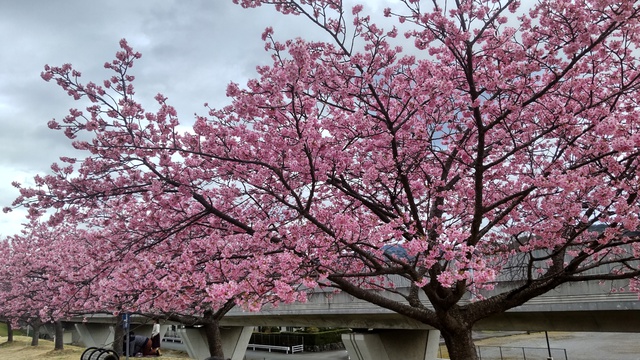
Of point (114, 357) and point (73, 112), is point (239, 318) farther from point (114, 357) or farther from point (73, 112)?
point (73, 112)

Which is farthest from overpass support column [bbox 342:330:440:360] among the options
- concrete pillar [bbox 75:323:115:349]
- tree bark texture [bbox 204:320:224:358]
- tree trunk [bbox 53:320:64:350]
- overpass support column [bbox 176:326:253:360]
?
concrete pillar [bbox 75:323:115:349]

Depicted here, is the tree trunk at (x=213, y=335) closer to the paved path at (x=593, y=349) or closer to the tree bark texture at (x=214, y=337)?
the tree bark texture at (x=214, y=337)

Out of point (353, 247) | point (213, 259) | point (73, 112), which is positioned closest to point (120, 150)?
point (73, 112)

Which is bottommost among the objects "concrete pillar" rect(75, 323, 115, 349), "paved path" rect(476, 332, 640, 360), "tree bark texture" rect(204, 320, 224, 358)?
"paved path" rect(476, 332, 640, 360)

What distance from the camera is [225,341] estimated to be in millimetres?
24250

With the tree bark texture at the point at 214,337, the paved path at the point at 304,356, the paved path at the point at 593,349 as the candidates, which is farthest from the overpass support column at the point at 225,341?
the paved path at the point at 593,349

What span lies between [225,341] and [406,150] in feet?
67.3

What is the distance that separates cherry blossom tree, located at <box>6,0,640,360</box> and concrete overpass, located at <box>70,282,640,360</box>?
12.5ft

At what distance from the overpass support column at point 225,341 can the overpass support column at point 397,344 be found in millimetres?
8701

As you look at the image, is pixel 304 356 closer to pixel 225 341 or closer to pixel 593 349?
pixel 225 341

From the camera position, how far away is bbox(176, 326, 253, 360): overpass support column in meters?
21.7

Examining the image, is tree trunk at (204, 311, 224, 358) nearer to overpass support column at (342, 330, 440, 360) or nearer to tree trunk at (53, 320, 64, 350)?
overpass support column at (342, 330, 440, 360)

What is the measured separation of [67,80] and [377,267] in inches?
227

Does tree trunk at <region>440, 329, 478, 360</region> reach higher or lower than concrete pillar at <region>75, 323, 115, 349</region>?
higher
